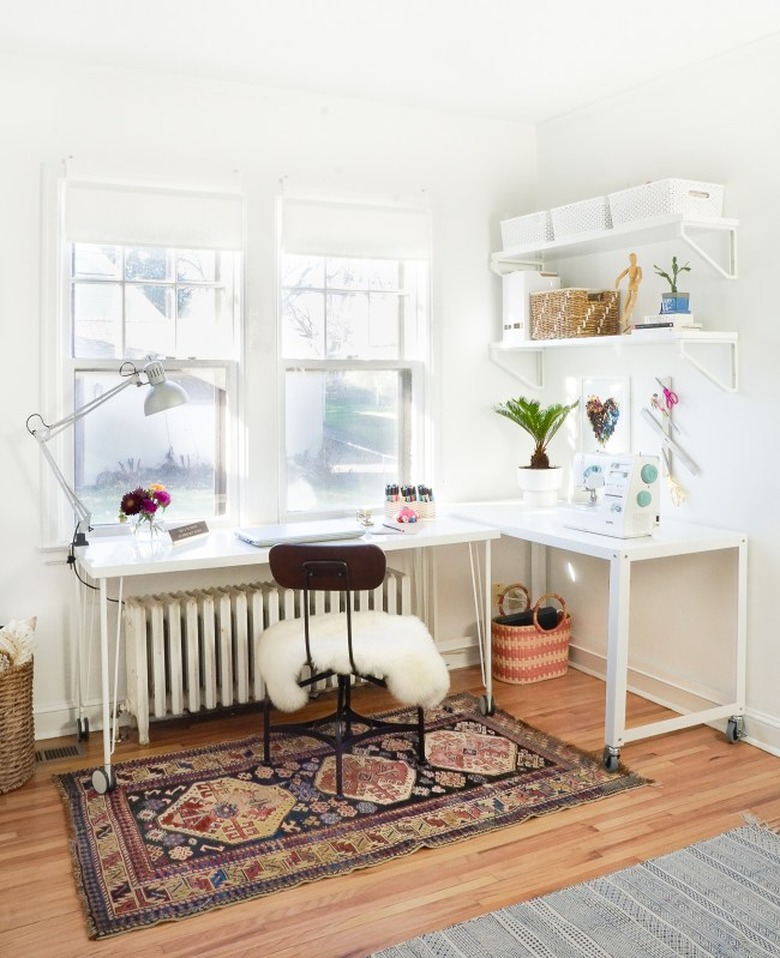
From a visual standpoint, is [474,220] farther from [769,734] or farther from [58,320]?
[769,734]

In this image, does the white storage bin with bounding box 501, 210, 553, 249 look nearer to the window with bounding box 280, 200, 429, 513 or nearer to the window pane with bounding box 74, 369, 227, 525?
the window with bounding box 280, 200, 429, 513

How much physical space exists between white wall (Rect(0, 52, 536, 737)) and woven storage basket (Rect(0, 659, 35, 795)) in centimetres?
37

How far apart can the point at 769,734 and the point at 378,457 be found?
1946 millimetres

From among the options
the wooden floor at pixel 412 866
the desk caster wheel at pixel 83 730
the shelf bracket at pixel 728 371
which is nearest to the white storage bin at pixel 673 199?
the shelf bracket at pixel 728 371

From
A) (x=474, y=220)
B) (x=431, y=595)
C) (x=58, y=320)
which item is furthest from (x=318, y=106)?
(x=431, y=595)

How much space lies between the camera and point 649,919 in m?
2.36

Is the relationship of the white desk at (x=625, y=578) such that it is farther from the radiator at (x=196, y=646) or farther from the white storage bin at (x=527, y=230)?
the white storage bin at (x=527, y=230)

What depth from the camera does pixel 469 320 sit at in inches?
171

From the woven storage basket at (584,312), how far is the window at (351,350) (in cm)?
62

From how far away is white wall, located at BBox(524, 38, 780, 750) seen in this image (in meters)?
3.32

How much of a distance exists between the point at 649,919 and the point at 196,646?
1931 mm

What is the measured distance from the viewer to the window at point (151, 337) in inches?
141

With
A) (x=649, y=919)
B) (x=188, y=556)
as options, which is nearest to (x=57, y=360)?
(x=188, y=556)

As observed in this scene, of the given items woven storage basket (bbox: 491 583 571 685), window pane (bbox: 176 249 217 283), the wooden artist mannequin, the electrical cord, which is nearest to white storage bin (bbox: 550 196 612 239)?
the wooden artist mannequin
